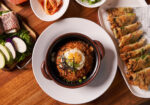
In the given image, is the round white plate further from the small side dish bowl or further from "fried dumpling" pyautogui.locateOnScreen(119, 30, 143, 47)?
"fried dumpling" pyautogui.locateOnScreen(119, 30, 143, 47)

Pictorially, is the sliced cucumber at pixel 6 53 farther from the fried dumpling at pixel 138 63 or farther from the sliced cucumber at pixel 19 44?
the fried dumpling at pixel 138 63

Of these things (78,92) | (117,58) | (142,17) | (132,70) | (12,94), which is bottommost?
(12,94)

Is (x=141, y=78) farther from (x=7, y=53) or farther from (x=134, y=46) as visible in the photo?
(x=7, y=53)

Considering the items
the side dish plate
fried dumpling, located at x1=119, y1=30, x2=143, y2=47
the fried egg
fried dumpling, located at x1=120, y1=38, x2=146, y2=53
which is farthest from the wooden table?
the fried egg

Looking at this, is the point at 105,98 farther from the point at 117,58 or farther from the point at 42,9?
the point at 42,9

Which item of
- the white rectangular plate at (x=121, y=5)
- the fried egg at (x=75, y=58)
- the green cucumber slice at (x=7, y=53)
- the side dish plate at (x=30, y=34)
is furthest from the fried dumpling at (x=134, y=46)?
the green cucumber slice at (x=7, y=53)

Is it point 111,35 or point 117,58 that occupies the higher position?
point 111,35

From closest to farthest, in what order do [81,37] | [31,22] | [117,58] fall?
1. [81,37]
2. [117,58]
3. [31,22]

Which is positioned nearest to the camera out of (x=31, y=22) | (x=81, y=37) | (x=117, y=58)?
(x=81, y=37)

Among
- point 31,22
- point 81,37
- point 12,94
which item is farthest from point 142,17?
point 12,94
